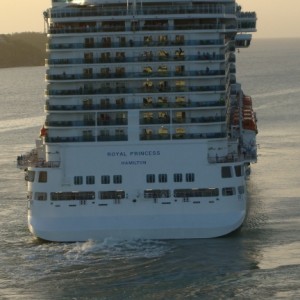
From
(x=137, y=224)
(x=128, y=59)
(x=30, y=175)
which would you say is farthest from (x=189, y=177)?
(x=30, y=175)

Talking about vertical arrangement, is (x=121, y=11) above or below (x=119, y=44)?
above

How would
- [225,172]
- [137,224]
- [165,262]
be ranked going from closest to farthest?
[165,262] < [137,224] < [225,172]

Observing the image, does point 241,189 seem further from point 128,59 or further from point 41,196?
point 41,196

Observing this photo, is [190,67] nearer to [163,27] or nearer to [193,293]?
[163,27]

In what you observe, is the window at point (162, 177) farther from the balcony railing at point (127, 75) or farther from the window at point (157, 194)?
the balcony railing at point (127, 75)

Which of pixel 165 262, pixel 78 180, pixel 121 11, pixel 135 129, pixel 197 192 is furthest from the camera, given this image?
pixel 121 11

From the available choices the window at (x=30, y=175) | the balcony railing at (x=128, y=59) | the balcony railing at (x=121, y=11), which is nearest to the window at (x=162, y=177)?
the balcony railing at (x=128, y=59)

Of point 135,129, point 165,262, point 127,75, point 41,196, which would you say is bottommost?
point 165,262

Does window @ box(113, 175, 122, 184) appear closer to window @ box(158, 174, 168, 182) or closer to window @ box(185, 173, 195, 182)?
window @ box(158, 174, 168, 182)

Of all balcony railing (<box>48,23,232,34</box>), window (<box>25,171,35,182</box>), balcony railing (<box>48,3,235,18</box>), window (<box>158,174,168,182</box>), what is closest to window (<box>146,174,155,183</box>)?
window (<box>158,174,168,182</box>)
